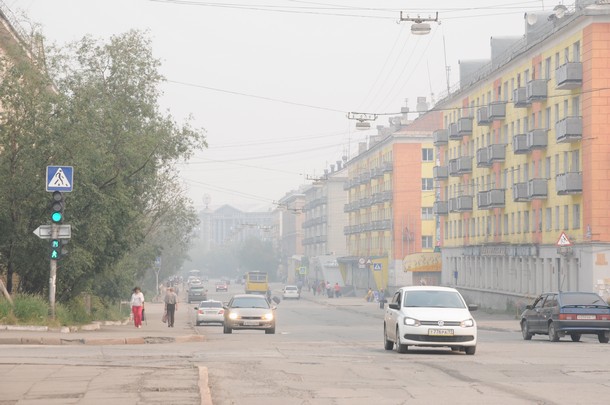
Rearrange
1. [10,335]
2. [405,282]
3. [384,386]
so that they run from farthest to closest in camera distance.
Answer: [405,282] < [10,335] < [384,386]

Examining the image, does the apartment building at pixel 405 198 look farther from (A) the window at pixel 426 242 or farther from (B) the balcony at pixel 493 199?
(B) the balcony at pixel 493 199

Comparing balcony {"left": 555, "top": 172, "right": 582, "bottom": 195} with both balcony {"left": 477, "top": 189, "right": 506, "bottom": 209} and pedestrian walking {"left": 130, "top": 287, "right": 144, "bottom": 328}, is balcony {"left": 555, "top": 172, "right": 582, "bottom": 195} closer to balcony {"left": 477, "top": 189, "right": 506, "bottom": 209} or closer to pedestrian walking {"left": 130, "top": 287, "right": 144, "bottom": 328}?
balcony {"left": 477, "top": 189, "right": 506, "bottom": 209}

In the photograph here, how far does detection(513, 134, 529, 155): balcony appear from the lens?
238ft

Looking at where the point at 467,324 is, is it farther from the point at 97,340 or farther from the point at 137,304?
the point at 137,304

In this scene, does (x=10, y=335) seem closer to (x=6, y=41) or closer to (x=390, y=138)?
(x=6, y=41)

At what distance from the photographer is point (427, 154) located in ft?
404

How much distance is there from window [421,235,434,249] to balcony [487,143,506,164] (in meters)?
42.1

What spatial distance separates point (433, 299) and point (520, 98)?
4697cm

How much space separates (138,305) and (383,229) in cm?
8559

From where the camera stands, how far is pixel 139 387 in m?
16.0

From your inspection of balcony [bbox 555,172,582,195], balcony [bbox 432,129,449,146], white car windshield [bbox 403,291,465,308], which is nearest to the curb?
white car windshield [bbox 403,291,465,308]

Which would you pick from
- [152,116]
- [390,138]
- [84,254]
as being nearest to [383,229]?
[390,138]

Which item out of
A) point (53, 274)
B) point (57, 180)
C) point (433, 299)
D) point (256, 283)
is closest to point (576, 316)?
point (433, 299)

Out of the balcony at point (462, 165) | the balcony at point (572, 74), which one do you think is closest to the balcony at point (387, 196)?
the balcony at point (462, 165)
